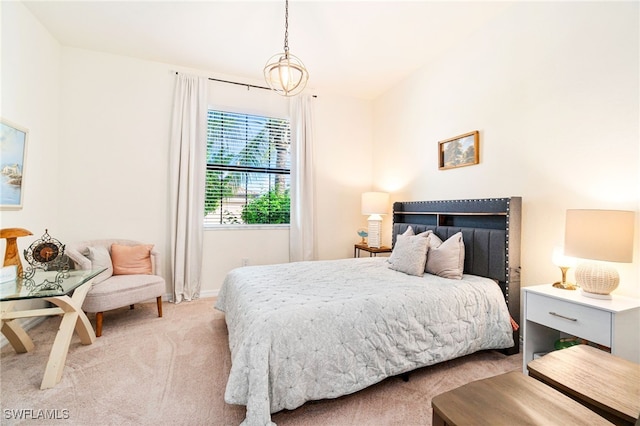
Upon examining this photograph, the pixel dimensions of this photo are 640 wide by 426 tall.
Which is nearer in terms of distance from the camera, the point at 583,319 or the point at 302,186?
the point at 583,319

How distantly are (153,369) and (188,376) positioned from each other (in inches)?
12.0

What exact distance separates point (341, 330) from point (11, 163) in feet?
10.2

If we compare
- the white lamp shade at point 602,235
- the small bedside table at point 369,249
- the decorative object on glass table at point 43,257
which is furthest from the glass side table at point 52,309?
the white lamp shade at point 602,235

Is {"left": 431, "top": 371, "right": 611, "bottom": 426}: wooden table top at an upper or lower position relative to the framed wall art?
lower

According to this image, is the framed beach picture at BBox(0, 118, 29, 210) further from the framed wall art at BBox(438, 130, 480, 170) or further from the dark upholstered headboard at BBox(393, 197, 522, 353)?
the framed wall art at BBox(438, 130, 480, 170)

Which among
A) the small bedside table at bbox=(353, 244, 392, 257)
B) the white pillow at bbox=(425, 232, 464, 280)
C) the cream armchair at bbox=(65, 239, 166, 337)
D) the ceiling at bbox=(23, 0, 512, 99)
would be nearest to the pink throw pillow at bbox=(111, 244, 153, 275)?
the cream armchair at bbox=(65, 239, 166, 337)

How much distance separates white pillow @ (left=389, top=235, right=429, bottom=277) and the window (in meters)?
2.01

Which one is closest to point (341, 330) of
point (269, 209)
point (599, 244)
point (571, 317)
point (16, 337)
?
point (571, 317)

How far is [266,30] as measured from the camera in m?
2.85

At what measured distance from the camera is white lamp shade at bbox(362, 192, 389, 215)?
151 inches

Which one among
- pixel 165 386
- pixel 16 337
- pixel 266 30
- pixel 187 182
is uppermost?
pixel 266 30

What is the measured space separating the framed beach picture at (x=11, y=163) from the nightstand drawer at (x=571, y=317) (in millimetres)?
4156

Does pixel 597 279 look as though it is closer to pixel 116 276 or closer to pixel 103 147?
pixel 116 276

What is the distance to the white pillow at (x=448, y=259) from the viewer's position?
92.5 inches
